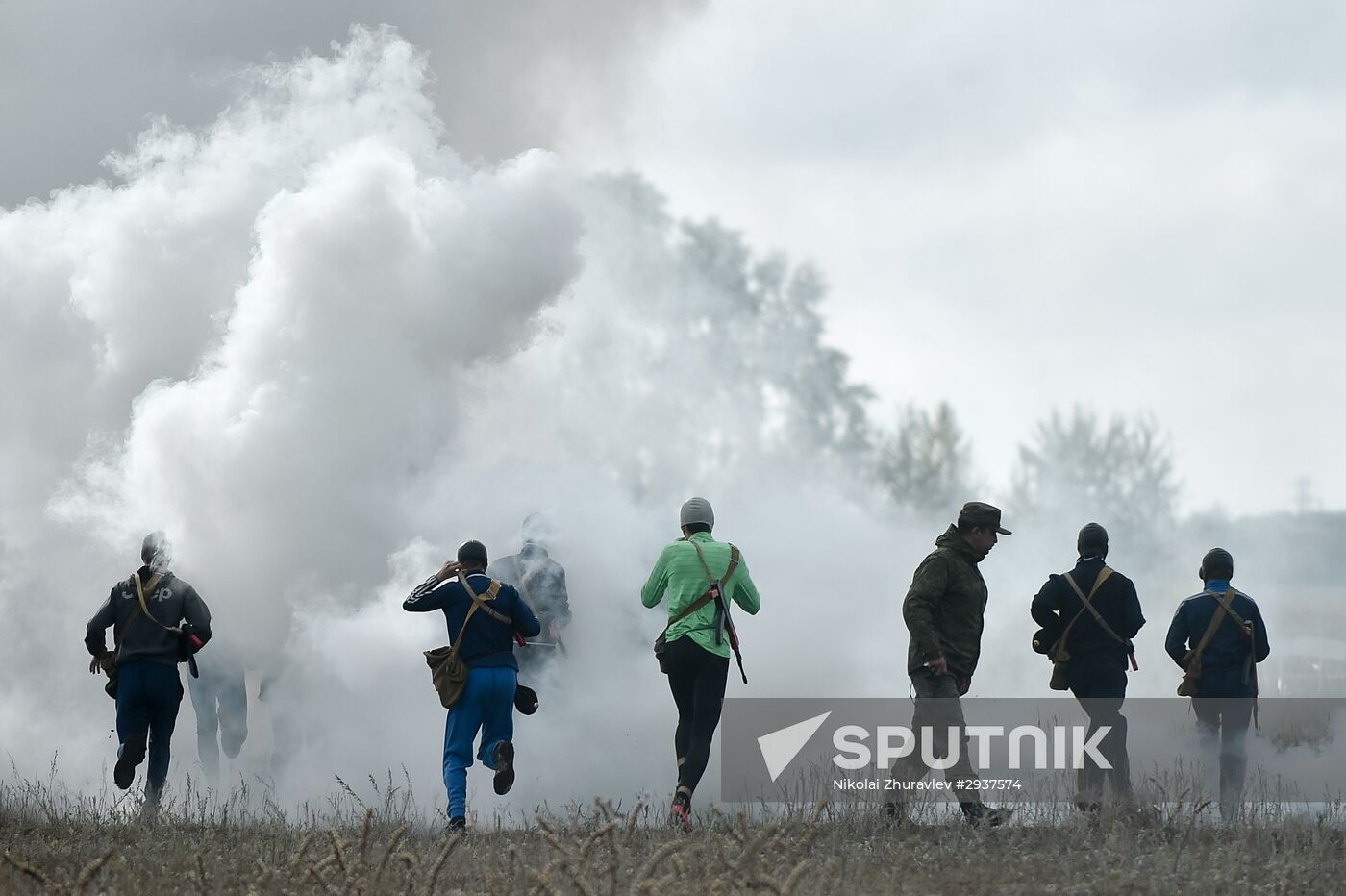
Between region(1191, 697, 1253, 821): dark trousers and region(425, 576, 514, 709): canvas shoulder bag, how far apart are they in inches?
185

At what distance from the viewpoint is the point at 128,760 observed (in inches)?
409

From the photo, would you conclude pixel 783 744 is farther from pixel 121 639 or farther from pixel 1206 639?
pixel 121 639

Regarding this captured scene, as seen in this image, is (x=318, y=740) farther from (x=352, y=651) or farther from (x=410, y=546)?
(x=410, y=546)

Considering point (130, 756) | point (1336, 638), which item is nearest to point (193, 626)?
point (130, 756)

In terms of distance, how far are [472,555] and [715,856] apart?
9.15 ft

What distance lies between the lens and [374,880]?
6.76m

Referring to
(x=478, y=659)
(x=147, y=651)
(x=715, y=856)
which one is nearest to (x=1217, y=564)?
(x=715, y=856)

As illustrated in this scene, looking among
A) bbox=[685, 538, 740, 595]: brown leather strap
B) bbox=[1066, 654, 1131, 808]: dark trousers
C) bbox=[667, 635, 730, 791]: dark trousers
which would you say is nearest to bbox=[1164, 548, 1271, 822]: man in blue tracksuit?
bbox=[1066, 654, 1131, 808]: dark trousers

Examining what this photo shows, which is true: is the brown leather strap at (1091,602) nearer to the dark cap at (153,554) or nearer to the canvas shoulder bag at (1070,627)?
the canvas shoulder bag at (1070,627)

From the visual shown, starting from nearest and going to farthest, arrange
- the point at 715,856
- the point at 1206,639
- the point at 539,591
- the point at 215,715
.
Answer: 1. the point at 715,856
2. the point at 1206,639
3. the point at 539,591
4. the point at 215,715

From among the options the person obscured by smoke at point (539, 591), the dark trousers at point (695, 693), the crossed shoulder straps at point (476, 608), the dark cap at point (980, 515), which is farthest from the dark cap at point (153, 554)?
the dark cap at point (980, 515)

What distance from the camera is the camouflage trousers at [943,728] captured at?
8.77 m

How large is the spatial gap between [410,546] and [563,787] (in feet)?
14.7

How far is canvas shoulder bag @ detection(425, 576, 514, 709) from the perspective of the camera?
956 cm
